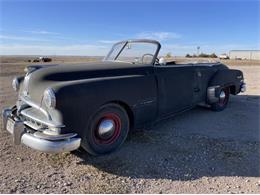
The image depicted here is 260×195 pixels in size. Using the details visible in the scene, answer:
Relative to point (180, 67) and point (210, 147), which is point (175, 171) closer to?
point (210, 147)

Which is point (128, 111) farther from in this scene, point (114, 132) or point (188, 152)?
point (188, 152)

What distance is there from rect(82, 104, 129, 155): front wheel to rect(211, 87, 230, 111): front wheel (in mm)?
3116

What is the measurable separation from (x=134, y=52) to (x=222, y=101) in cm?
277

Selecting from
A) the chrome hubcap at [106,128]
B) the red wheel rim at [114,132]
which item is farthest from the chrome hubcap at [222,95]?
the chrome hubcap at [106,128]

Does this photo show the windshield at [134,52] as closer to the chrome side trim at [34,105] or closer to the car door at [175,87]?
the car door at [175,87]

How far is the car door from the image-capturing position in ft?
15.4

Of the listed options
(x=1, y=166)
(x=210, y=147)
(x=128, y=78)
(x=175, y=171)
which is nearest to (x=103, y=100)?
(x=128, y=78)

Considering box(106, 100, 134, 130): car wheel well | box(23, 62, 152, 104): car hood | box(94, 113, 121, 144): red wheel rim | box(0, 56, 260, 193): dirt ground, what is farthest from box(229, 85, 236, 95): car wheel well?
box(94, 113, 121, 144): red wheel rim

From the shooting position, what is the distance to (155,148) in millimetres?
4168

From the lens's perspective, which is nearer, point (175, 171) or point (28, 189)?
point (28, 189)

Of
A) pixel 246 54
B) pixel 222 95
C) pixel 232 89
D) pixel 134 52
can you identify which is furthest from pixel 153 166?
pixel 246 54

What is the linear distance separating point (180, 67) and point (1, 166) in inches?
140

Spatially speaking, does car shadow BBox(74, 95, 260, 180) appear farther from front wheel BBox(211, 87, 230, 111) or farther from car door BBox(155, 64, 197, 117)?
front wheel BBox(211, 87, 230, 111)

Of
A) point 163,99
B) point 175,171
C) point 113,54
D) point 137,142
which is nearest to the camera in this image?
point 175,171
